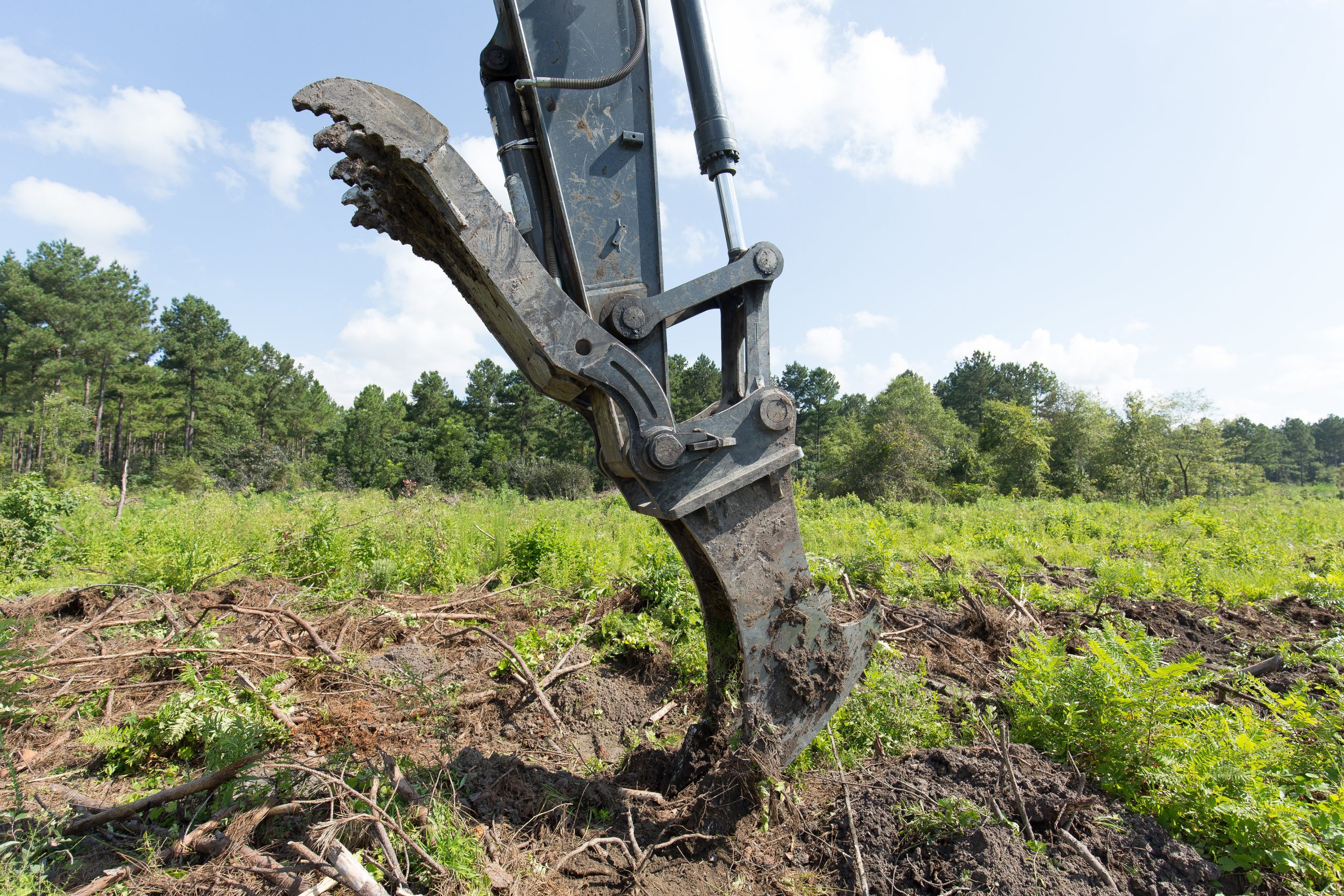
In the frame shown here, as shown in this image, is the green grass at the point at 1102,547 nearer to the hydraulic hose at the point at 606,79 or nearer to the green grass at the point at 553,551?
the green grass at the point at 553,551

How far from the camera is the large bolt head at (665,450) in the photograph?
2.28 m

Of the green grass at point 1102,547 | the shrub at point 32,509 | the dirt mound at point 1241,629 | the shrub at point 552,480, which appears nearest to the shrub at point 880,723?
the dirt mound at point 1241,629

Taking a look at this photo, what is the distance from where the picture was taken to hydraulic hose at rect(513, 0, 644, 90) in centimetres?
232

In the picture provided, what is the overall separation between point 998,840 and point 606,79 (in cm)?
319

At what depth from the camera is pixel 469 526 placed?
8.81 meters

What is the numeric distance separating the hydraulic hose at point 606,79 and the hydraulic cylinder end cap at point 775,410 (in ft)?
4.31

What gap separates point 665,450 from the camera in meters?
2.29

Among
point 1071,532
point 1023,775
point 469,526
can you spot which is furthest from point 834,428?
point 1023,775

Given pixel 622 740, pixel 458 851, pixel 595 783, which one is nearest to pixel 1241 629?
pixel 622 740

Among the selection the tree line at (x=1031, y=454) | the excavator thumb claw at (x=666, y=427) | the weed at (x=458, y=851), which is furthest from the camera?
the tree line at (x=1031, y=454)

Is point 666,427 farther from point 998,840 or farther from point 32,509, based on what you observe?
point 32,509

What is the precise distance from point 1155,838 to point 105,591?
8395mm

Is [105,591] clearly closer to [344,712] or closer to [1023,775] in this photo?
[344,712]

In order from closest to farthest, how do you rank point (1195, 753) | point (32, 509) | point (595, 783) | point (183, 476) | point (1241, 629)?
point (1195, 753) → point (595, 783) → point (1241, 629) → point (32, 509) → point (183, 476)
